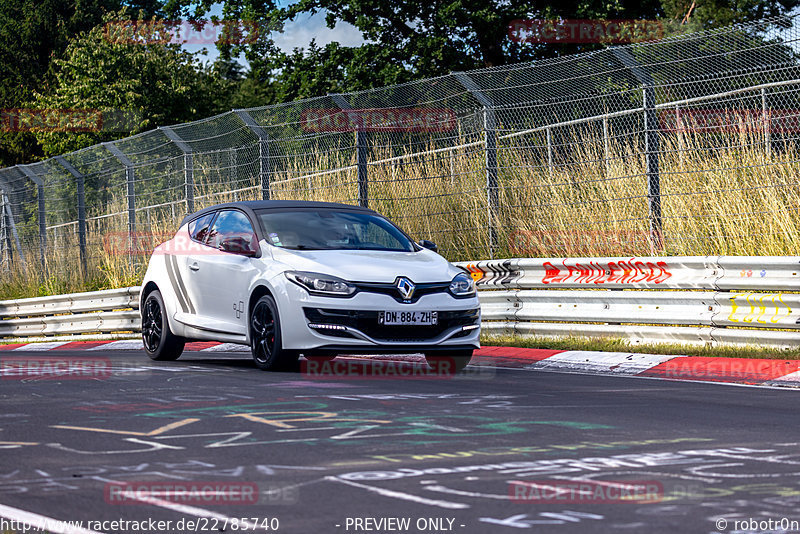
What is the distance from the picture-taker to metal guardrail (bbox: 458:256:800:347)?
10.9 m

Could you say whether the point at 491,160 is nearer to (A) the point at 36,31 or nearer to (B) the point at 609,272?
(B) the point at 609,272

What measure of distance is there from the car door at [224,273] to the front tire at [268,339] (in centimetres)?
24

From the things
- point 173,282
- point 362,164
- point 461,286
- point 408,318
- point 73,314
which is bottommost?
point 408,318

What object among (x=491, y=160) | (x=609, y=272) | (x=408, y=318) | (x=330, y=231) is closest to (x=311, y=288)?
(x=408, y=318)

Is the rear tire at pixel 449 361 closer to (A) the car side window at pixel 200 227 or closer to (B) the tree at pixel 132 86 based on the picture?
(A) the car side window at pixel 200 227

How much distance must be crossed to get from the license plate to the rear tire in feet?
1.31

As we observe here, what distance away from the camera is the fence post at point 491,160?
48.5 feet

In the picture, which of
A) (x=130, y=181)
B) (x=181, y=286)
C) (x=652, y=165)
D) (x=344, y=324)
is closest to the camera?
(x=344, y=324)

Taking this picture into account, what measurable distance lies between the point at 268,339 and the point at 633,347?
3.63 meters

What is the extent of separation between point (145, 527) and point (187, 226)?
8.30 m

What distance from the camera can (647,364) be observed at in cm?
1097

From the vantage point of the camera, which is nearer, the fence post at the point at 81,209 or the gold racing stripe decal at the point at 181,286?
the gold racing stripe decal at the point at 181,286

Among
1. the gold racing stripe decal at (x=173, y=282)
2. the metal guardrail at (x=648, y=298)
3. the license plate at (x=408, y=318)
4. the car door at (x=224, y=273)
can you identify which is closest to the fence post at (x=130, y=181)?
the gold racing stripe decal at (x=173, y=282)

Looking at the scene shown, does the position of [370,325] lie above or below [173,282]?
below
